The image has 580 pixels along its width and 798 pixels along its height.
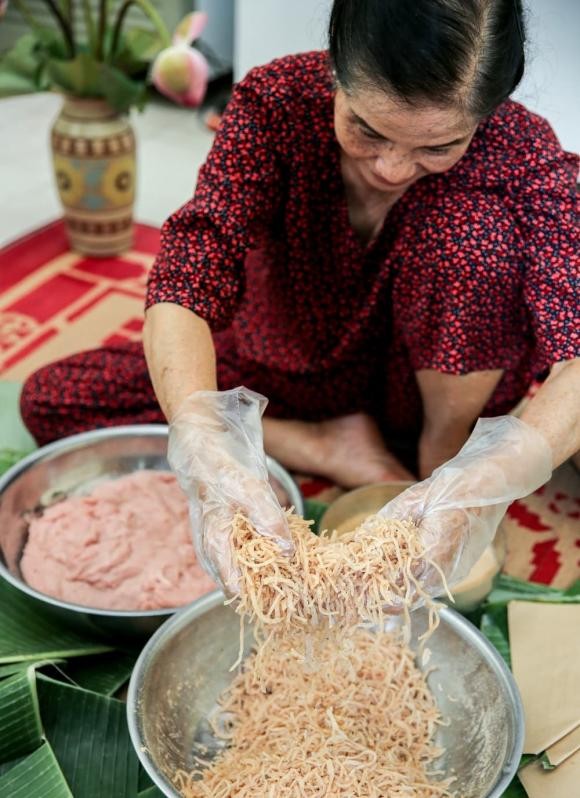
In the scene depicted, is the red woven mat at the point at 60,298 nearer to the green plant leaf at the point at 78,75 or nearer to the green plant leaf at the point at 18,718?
the green plant leaf at the point at 78,75

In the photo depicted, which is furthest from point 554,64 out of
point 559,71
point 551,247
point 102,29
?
point 102,29

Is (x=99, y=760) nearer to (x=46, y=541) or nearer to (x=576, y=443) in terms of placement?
(x=46, y=541)

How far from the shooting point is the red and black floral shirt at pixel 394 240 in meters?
1.42

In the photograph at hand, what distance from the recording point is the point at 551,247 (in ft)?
4.68

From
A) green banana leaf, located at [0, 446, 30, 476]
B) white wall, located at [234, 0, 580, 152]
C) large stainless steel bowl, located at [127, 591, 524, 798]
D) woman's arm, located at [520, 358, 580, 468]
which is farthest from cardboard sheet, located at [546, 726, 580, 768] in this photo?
green banana leaf, located at [0, 446, 30, 476]

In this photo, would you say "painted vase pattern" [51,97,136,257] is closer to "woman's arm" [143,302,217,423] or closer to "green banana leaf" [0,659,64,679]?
"woman's arm" [143,302,217,423]

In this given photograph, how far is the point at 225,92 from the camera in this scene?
3.99 metres

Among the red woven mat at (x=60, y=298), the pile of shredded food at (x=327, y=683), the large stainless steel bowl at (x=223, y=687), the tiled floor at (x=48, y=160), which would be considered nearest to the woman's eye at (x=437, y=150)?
the pile of shredded food at (x=327, y=683)

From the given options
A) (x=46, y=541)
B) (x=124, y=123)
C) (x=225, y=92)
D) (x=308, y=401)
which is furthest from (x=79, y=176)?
(x=225, y=92)

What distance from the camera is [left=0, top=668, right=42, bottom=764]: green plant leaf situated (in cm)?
122

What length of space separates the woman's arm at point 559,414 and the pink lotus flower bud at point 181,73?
1.44 metres

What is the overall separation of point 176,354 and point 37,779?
578mm

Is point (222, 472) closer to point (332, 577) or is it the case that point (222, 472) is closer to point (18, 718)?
point (332, 577)

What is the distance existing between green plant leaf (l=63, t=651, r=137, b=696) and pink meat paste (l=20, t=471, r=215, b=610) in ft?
0.27
